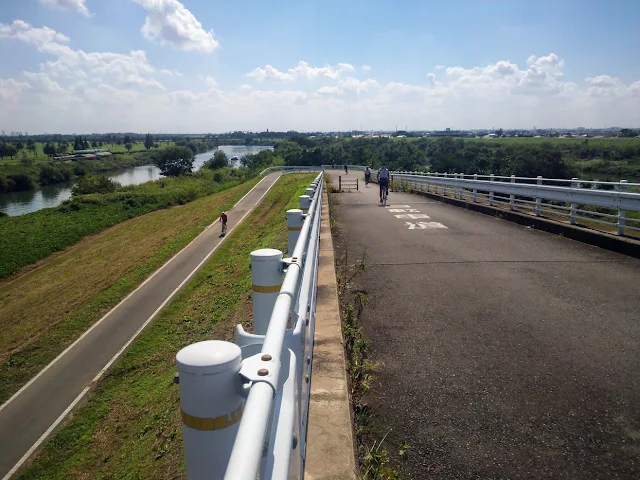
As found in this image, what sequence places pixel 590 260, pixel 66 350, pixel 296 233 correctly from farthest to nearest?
pixel 66 350 < pixel 590 260 < pixel 296 233

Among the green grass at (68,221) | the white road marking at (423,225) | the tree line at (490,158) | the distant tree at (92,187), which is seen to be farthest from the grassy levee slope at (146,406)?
the distant tree at (92,187)

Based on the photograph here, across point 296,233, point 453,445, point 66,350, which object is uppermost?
point 296,233

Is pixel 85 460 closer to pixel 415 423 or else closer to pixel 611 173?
pixel 415 423


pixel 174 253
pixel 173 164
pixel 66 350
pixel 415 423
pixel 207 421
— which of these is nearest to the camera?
pixel 207 421

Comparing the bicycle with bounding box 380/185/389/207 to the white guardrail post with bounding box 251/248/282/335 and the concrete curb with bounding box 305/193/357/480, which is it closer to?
the concrete curb with bounding box 305/193/357/480

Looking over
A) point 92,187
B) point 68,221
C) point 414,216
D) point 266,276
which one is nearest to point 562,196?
point 414,216

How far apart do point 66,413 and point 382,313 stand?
10.3 m

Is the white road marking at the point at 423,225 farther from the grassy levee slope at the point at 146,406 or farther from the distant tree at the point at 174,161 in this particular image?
the distant tree at the point at 174,161

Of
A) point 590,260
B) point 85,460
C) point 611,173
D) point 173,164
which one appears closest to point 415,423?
point 590,260

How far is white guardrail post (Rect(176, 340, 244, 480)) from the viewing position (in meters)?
1.60

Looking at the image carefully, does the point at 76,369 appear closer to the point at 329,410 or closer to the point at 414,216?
the point at 414,216

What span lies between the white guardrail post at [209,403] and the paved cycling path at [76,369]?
11.7 meters

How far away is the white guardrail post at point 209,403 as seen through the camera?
1604 millimetres

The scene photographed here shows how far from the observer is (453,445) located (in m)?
3.35
